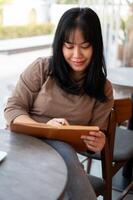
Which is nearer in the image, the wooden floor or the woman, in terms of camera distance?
the woman

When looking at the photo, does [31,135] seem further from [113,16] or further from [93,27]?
[113,16]

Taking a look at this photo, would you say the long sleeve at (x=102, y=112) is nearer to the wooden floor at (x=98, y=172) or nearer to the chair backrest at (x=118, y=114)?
the chair backrest at (x=118, y=114)

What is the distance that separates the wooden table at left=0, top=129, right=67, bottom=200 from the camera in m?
0.86

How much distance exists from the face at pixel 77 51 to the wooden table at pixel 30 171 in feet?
1.34

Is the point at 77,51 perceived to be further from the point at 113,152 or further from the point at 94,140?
the point at 113,152

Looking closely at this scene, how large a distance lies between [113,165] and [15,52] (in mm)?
1377

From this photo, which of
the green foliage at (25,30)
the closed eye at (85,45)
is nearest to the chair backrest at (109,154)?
the closed eye at (85,45)

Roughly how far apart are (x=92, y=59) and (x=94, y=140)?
1.26 ft

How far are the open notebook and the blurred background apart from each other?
1182 millimetres

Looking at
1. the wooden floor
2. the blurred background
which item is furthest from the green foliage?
the wooden floor

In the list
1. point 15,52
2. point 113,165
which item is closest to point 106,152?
point 113,165

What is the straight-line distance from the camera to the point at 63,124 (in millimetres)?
1288

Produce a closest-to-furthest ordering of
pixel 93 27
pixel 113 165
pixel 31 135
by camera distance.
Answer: pixel 31 135, pixel 93 27, pixel 113 165

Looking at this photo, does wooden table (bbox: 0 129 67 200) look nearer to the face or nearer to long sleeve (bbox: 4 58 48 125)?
long sleeve (bbox: 4 58 48 125)
